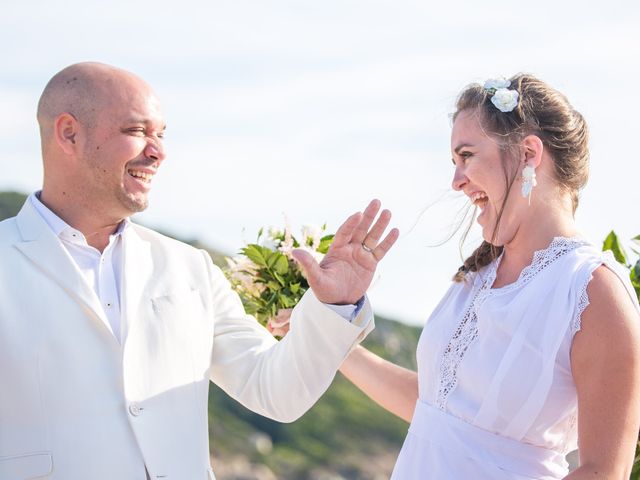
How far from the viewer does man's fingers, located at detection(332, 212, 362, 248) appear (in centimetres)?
514

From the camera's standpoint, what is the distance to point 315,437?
49438 millimetres

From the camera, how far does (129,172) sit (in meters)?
5.31

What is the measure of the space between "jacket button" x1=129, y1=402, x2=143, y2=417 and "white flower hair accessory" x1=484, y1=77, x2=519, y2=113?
2.01 meters

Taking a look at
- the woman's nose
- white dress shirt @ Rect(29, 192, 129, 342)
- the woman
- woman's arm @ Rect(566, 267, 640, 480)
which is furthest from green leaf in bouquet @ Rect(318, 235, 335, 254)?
woman's arm @ Rect(566, 267, 640, 480)

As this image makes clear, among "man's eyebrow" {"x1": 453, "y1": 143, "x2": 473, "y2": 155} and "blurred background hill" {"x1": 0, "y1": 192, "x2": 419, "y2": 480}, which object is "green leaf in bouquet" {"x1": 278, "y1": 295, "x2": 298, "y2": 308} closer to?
"man's eyebrow" {"x1": 453, "y1": 143, "x2": 473, "y2": 155}

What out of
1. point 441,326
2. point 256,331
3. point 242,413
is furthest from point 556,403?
point 242,413

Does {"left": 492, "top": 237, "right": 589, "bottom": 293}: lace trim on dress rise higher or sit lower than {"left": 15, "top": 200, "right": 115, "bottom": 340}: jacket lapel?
higher

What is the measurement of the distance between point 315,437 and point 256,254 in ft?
144

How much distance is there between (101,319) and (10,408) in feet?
1.73

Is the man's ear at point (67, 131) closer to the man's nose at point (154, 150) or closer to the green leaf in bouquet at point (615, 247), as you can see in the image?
the man's nose at point (154, 150)

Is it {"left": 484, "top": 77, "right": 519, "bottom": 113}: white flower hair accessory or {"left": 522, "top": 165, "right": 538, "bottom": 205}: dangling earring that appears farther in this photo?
{"left": 484, "top": 77, "right": 519, "bottom": 113}: white flower hair accessory

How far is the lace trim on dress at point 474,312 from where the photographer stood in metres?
5.07

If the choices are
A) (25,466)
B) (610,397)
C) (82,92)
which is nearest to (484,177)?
(610,397)

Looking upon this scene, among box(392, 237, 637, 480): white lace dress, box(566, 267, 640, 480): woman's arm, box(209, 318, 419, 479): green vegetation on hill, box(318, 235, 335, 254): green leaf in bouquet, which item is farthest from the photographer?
box(209, 318, 419, 479): green vegetation on hill
